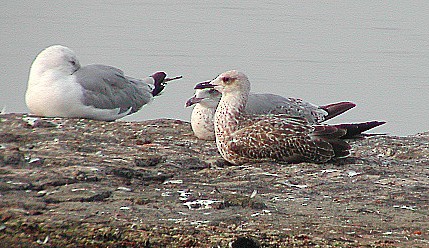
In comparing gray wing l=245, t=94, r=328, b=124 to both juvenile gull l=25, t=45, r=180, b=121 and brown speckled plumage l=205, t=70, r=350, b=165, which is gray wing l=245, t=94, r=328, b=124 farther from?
juvenile gull l=25, t=45, r=180, b=121

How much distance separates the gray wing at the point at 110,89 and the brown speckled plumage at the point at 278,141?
1.78 m

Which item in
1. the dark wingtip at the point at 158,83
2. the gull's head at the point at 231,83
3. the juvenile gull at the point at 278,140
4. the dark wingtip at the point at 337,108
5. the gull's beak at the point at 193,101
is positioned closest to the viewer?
the juvenile gull at the point at 278,140

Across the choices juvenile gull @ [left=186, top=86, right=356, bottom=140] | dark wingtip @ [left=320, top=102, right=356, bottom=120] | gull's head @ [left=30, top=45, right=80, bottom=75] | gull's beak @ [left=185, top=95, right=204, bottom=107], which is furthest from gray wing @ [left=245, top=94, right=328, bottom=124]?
gull's head @ [left=30, top=45, right=80, bottom=75]

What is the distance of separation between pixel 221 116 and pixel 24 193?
1.97 metres

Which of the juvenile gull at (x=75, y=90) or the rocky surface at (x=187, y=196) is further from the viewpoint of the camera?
the juvenile gull at (x=75, y=90)

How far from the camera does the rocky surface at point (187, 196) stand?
3.65m

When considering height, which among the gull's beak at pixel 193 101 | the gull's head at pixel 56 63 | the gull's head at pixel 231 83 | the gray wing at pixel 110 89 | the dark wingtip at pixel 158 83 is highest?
the gull's head at pixel 231 83

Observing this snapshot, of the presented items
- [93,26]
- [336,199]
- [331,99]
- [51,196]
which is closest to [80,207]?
[51,196]

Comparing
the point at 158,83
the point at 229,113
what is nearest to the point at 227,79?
the point at 229,113

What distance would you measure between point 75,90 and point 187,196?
2944mm

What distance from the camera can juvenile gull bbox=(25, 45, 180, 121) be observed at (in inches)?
269

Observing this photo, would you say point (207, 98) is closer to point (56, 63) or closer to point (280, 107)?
point (280, 107)

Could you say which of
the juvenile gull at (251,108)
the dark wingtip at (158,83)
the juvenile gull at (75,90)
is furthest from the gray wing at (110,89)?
the juvenile gull at (251,108)

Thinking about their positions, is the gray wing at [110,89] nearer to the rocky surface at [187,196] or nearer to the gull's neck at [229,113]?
the rocky surface at [187,196]
